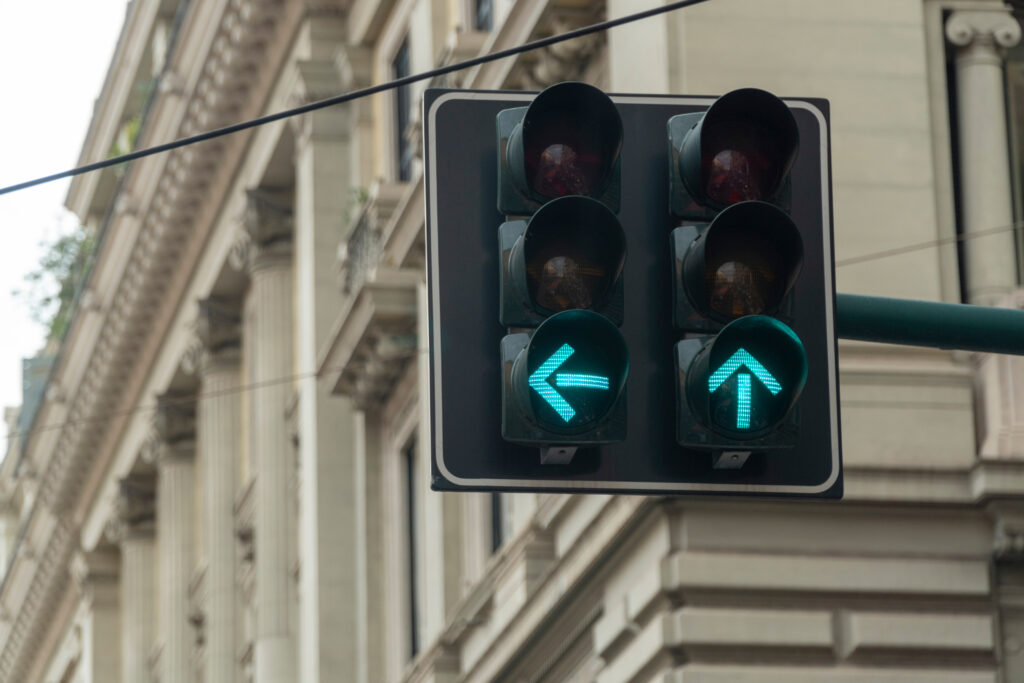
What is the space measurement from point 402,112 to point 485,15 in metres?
4.46

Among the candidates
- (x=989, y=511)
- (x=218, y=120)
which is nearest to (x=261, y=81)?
(x=218, y=120)

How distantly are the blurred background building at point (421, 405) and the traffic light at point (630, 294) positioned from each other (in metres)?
8.42

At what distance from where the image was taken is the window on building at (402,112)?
2662 centimetres

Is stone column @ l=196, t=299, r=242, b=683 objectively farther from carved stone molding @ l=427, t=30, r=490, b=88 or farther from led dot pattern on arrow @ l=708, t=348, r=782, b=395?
led dot pattern on arrow @ l=708, t=348, r=782, b=395

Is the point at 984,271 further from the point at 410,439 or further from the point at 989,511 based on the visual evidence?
the point at 410,439

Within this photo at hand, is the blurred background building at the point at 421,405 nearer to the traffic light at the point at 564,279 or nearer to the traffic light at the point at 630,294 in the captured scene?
the traffic light at the point at 630,294

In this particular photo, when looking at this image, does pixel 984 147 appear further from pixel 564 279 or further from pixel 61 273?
pixel 61 273

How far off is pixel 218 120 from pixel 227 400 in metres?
5.75

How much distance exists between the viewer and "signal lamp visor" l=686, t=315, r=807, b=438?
6.27m

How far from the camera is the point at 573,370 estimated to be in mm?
6262

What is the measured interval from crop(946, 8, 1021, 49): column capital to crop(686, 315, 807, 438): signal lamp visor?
11.3 meters

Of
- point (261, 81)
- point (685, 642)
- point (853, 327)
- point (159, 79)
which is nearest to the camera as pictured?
point (853, 327)

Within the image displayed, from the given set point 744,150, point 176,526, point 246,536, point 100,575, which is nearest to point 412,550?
point 246,536

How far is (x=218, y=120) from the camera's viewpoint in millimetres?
33750
